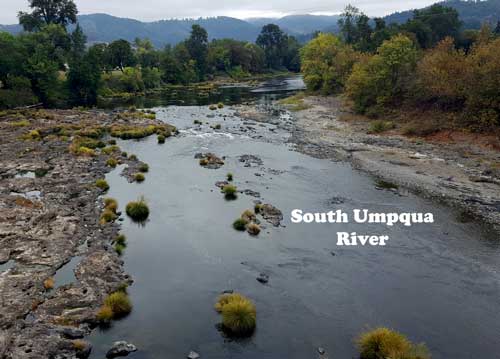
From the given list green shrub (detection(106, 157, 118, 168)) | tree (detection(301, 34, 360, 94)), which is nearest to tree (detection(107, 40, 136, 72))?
tree (detection(301, 34, 360, 94))

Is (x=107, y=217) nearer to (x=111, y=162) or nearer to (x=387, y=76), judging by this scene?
(x=111, y=162)

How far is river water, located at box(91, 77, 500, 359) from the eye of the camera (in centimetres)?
1903

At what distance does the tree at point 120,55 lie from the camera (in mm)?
136500

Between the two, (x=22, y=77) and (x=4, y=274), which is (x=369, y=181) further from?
(x=22, y=77)

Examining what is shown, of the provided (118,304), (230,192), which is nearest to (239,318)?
(118,304)

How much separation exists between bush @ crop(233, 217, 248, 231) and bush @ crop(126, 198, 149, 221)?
301 inches

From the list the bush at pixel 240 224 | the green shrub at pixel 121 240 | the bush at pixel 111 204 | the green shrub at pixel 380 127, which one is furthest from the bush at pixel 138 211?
the green shrub at pixel 380 127

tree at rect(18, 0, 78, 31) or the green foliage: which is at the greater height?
tree at rect(18, 0, 78, 31)

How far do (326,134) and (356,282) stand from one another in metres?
40.7

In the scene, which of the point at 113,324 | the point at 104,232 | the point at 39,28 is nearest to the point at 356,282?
the point at 113,324

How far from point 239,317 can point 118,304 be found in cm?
640

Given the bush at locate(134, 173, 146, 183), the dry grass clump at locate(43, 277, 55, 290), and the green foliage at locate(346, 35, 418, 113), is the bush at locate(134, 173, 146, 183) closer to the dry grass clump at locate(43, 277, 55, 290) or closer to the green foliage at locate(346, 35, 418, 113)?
the dry grass clump at locate(43, 277, 55, 290)

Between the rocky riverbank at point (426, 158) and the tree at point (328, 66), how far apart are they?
3268cm

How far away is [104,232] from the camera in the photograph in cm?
2944
